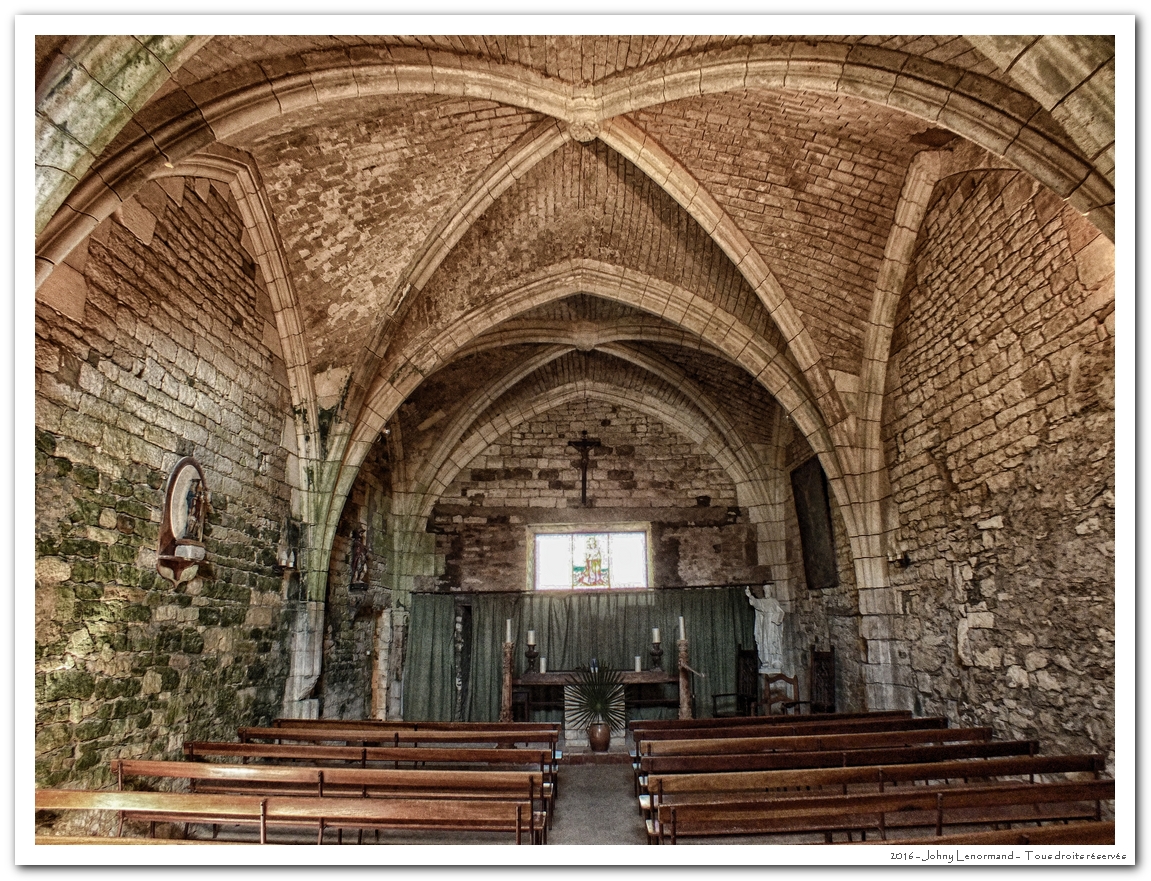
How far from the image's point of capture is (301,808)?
3344mm

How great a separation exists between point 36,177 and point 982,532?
6.02 m

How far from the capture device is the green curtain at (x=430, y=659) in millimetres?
10711

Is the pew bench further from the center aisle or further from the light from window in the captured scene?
the light from window

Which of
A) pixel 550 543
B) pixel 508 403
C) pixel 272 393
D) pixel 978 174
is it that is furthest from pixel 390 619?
pixel 978 174

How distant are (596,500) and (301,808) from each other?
8.26 metres

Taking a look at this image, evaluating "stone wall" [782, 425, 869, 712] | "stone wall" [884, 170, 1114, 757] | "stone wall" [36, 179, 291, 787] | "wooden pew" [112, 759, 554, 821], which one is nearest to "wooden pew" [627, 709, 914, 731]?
"stone wall" [884, 170, 1114, 757]


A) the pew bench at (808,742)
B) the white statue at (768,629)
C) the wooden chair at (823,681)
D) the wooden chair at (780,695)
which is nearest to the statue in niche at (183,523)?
the pew bench at (808,742)

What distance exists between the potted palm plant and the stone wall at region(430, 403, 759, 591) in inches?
74.2

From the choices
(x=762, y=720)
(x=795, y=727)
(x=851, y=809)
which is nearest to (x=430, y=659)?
(x=762, y=720)

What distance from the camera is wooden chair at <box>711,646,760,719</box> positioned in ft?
33.5

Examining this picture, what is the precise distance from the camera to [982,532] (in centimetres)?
519

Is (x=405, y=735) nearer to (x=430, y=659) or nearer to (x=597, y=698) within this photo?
(x=597, y=698)

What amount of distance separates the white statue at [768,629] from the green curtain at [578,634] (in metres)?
0.14
